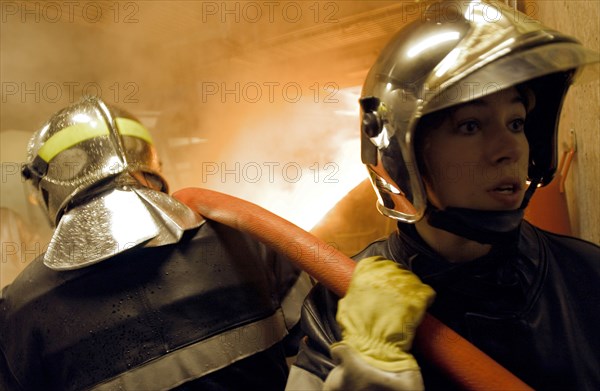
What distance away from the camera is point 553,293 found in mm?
1207

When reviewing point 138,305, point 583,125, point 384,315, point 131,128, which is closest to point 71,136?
point 131,128

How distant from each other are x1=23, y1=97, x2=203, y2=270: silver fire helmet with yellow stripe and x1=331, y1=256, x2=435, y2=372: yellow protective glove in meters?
0.86

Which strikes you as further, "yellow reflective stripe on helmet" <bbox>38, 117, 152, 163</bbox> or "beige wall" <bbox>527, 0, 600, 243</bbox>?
"yellow reflective stripe on helmet" <bbox>38, 117, 152, 163</bbox>

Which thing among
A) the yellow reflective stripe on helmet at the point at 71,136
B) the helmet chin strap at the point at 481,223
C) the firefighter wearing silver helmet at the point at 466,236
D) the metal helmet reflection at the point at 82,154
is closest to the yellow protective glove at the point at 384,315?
the firefighter wearing silver helmet at the point at 466,236

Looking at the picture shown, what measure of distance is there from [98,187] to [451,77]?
1449mm

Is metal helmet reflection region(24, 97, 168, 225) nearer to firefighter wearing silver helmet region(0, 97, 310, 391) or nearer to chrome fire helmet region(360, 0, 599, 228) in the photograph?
firefighter wearing silver helmet region(0, 97, 310, 391)

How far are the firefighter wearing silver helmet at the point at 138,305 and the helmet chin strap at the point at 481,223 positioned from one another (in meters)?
0.90

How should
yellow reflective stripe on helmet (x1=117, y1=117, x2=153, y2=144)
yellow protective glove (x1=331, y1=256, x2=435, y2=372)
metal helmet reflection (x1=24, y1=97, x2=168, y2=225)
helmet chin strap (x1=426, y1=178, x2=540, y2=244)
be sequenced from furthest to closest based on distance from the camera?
yellow reflective stripe on helmet (x1=117, y1=117, x2=153, y2=144) < metal helmet reflection (x1=24, y1=97, x2=168, y2=225) < helmet chin strap (x1=426, y1=178, x2=540, y2=244) < yellow protective glove (x1=331, y1=256, x2=435, y2=372)

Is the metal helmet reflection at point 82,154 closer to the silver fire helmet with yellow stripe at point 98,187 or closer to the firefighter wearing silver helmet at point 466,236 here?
the silver fire helmet with yellow stripe at point 98,187

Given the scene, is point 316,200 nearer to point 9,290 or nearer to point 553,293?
point 9,290

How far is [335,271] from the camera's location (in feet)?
4.17

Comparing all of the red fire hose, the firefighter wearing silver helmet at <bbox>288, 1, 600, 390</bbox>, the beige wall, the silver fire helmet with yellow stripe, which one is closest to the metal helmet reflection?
the silver fire helmet with yellow stripe

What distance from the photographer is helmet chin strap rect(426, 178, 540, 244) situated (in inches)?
45.9

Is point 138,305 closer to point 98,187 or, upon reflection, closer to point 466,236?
point 98,187
